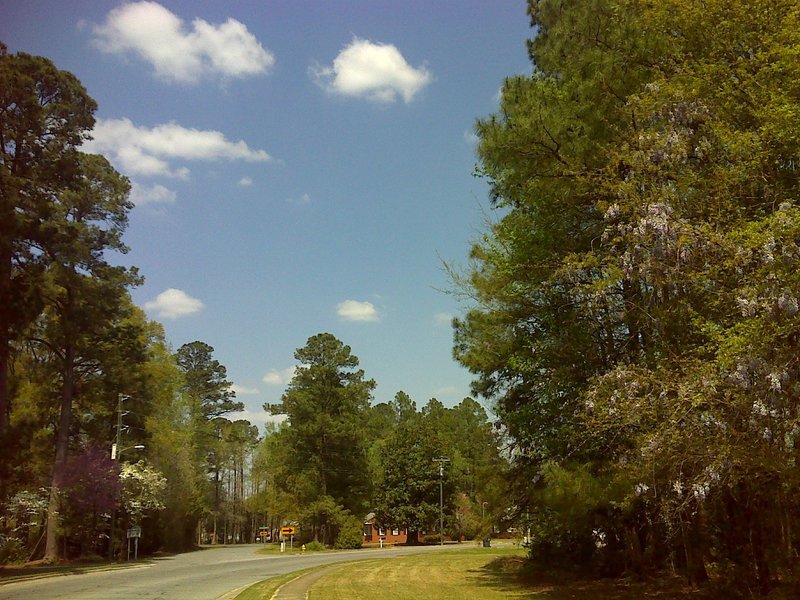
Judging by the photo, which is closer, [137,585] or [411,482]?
[137,585]

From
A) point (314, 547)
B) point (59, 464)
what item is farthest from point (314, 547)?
point (59, 464)

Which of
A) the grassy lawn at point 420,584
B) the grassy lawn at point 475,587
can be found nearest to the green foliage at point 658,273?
the grassy lawn at point 475,587

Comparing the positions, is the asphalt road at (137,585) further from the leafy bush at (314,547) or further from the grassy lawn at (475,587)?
the leafy bush at (314,547)

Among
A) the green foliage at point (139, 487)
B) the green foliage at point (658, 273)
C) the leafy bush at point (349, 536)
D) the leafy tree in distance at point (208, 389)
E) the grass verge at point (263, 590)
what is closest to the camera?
the green foliage at point (658, 273)

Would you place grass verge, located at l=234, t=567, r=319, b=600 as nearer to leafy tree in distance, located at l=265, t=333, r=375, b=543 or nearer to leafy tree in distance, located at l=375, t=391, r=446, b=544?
leafy tree in distance, located at l=265, t=333, r=375, b=543

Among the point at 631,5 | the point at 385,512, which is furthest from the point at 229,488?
the point at 631,5

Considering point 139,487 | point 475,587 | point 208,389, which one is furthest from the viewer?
point 208,389

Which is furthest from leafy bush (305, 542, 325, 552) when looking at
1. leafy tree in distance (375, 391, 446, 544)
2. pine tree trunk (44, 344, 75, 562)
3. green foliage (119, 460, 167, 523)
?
pine tree trunk (44, 344, 75, 562)

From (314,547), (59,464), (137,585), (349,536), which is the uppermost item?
(59,464)

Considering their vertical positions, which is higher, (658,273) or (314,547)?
(658,273)

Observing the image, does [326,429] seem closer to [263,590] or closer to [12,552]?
[12,552]

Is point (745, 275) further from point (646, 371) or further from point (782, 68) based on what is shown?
point (782, 68)

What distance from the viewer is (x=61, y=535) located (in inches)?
1479

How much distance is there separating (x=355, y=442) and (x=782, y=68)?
58570 mm
